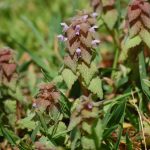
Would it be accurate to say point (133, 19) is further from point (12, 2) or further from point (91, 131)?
point (12, 2)

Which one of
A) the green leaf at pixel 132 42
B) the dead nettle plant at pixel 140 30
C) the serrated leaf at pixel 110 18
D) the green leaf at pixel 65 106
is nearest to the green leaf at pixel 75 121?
the green leaf at pixel 65 106

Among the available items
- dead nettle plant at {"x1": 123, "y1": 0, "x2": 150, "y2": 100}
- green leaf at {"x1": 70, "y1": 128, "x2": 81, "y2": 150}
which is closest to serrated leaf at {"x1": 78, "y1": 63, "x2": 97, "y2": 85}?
dead nettle plant at {"x1": 123, "y1": 0, "x2": 150, "y2": 100}

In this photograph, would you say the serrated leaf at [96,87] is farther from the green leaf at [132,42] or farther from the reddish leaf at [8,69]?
the reddish leaf at [8,69]

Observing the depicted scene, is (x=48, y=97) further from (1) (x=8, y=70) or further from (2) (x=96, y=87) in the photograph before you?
(1) (x=8, y=70)

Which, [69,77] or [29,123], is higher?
[69,77]

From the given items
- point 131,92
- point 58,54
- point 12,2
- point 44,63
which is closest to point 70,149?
point 131,92

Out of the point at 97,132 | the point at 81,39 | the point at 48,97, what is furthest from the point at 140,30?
the point at 97,132

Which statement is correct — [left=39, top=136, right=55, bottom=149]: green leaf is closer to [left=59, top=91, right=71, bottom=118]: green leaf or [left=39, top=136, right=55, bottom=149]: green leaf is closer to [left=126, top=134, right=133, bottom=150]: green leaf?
[left=59, top=91, right=71, bottom=118]: green leaf
